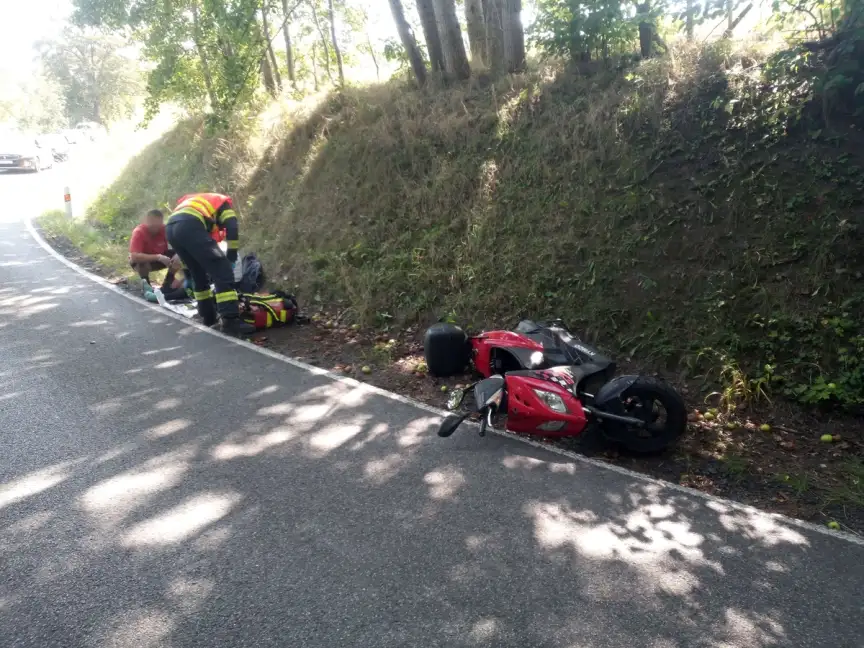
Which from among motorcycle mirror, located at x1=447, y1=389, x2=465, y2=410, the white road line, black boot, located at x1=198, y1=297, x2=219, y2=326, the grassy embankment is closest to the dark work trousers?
black boot, located at x1=198, y1=297, x2=219, y2=326

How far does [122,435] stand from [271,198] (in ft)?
27.5

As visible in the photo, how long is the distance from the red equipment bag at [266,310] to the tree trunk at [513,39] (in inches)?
250

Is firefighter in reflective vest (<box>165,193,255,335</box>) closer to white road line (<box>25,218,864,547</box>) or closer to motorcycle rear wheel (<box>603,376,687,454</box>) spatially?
white road line (<box>25,218,864,547</box>)

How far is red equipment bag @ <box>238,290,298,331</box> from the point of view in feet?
26.5

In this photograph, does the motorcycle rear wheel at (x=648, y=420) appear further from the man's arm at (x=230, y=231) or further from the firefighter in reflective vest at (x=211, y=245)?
the man's arm at (x=230, y=231)

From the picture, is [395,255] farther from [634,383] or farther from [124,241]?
[124,241]

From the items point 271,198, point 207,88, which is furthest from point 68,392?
point 207,88

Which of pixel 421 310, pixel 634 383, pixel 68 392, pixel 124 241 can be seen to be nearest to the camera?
pixel 634 383

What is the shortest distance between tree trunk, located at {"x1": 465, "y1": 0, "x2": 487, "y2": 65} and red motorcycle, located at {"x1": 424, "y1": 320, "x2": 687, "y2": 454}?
8906 mm

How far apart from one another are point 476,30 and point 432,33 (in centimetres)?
104

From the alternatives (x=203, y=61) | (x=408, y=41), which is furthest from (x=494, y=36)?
(x=203, y=61)

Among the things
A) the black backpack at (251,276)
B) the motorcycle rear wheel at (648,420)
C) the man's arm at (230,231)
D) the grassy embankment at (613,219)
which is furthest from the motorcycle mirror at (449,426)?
the black backpack at (251,276)

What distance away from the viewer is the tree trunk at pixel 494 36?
1229 centimetres

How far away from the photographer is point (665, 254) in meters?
7.23
